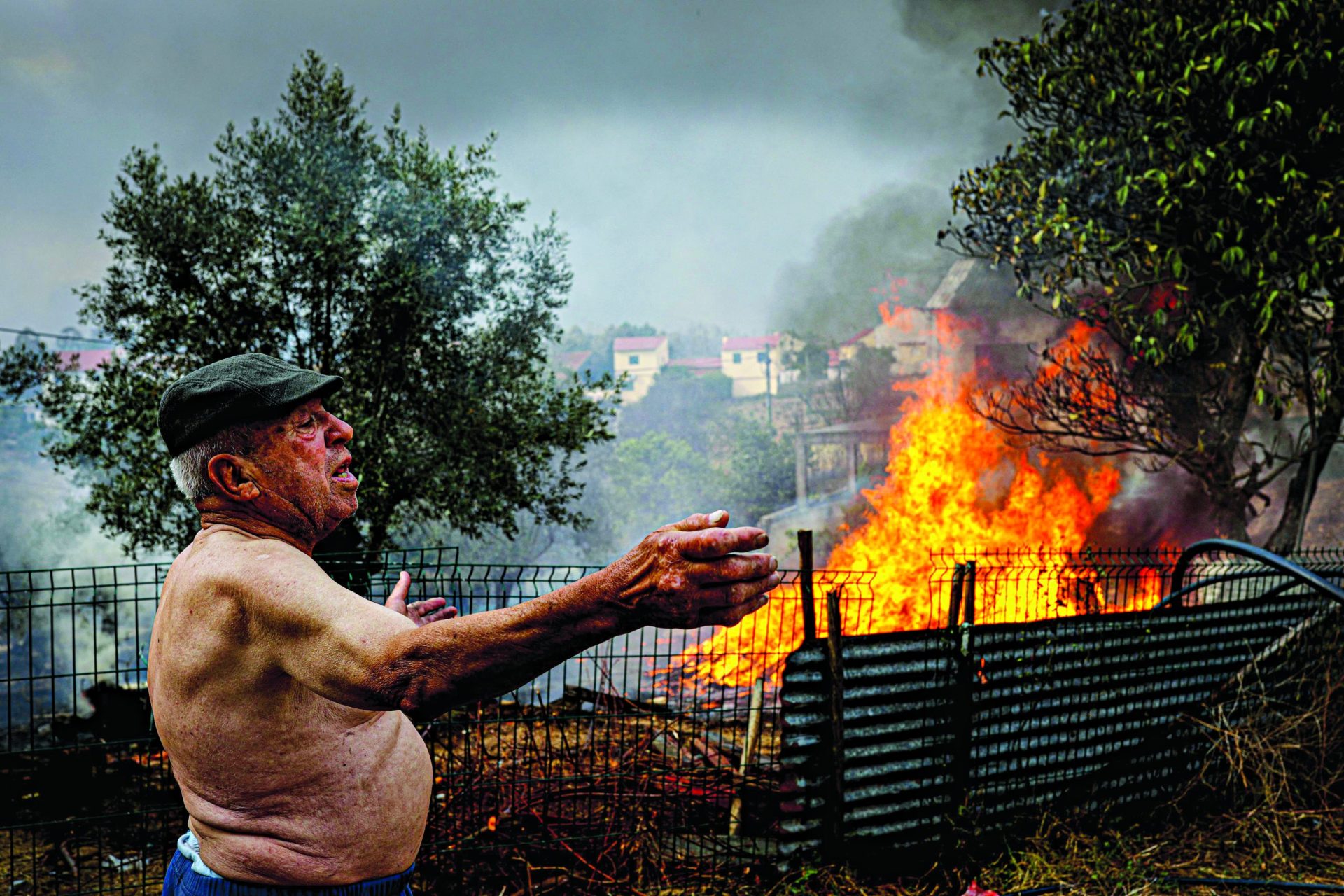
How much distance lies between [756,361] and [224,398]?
31153mm

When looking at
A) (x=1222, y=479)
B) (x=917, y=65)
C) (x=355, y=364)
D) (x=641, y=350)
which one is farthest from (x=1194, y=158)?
(x=641, y=350)

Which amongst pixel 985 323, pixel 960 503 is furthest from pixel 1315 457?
pixel 985 323

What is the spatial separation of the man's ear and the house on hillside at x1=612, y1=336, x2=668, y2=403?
105ft

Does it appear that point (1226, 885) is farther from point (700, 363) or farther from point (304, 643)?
point (700, 363)

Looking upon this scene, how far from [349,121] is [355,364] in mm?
3105

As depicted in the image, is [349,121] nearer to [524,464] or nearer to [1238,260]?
[524,464]

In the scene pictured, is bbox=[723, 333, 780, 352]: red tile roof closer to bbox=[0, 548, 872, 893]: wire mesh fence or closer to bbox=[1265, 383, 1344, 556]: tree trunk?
bbox=[1265, 383, 1344, 556]: tree trunk

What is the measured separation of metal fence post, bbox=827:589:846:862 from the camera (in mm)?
4906

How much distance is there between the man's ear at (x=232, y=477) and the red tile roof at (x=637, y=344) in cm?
3556

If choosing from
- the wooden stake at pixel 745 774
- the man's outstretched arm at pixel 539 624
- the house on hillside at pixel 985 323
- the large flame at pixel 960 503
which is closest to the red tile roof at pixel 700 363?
the house on hillside at pixel 985 323

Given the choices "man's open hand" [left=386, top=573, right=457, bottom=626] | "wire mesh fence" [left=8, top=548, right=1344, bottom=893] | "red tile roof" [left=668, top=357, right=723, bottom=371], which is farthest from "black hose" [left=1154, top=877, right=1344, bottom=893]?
"red tile roof" [left=668, top=357, right=723, bottom=371]

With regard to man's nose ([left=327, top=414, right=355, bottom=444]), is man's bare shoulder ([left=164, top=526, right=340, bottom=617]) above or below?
below

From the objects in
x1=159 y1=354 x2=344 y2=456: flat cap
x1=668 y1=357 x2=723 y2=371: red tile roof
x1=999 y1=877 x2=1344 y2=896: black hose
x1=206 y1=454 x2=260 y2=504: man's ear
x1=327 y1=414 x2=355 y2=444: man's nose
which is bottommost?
x1=999 y1=877 x2=1344 y2=896: black hose

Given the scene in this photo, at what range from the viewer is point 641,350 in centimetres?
3756
